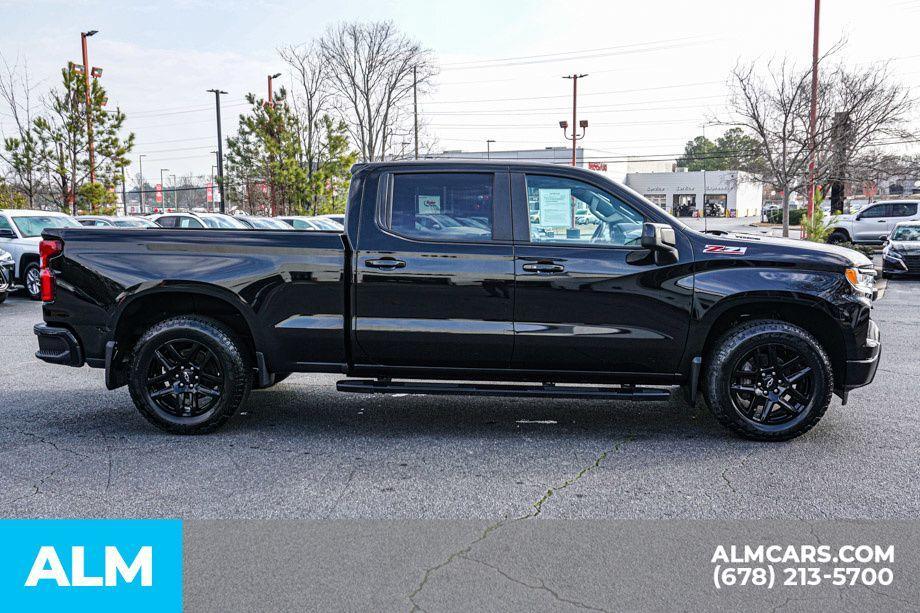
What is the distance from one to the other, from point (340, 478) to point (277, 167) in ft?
99.0

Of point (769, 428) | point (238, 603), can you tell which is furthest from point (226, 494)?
point (769, 428)

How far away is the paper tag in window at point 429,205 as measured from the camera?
5.62 meters

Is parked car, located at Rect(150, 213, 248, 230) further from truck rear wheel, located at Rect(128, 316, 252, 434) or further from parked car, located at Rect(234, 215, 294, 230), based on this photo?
truck rear wheel, located at Rect(128, 316, 252, 434)

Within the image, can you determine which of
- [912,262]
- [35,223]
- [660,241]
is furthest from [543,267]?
[912,262]

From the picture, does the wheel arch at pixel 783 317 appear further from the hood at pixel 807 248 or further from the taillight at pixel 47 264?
the taillight at pixel 47 264

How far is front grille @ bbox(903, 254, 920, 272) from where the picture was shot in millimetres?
19062

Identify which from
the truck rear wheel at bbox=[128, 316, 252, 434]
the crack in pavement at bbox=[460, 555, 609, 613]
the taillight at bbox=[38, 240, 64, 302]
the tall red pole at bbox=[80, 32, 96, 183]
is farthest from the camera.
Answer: the tall red pole at bbox=[80, 32, 96, 183]

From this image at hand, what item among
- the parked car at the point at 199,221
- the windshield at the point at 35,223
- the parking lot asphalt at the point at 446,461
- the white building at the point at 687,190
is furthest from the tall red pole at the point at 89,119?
the white building at the point at 687,190

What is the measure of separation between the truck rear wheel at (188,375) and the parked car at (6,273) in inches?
375

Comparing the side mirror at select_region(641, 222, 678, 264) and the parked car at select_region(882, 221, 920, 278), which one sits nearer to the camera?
the side mirror at select_region(641, 222, 678, 264)

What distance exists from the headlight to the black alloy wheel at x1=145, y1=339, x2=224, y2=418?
443cm

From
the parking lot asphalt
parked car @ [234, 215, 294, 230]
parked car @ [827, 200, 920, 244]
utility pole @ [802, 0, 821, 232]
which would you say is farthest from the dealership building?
the parking lot asphalt

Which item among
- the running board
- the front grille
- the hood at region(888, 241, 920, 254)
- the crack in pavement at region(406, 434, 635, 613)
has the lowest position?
the crack in pavement at region(406, 434, 635, 613)

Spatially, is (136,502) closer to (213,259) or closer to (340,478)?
(340,478)
